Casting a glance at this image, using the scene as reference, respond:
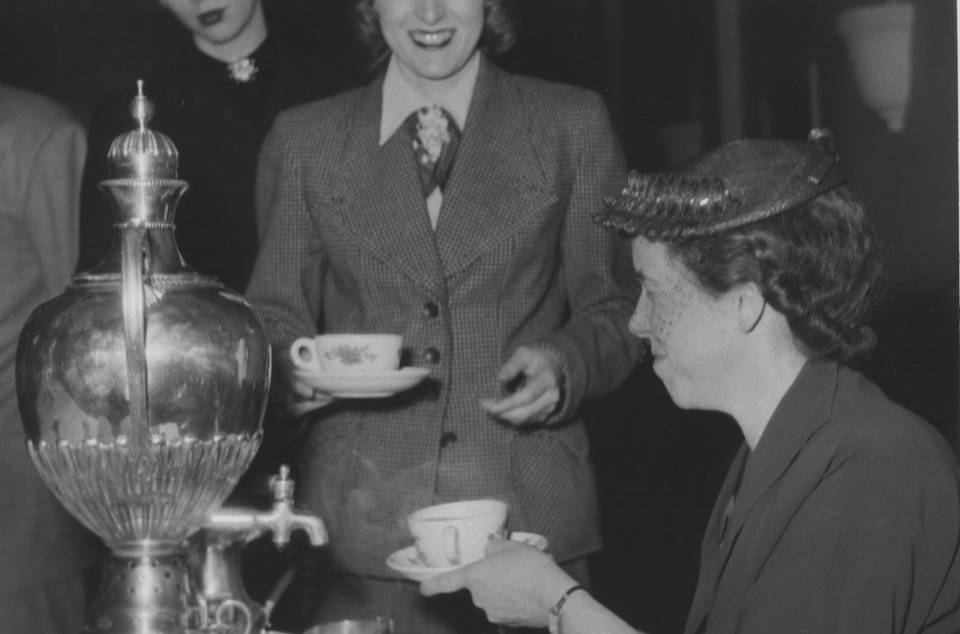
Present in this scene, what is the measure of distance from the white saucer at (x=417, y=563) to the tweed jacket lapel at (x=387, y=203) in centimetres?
56

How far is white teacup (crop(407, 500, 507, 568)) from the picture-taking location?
61.0 inches

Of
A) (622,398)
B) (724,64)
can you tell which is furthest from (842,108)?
(622,398)

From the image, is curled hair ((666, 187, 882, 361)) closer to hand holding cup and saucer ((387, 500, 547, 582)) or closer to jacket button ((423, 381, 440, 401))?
hand holding cup and saucer ((387, 500, 547, 582))

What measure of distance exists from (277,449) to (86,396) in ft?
3.87

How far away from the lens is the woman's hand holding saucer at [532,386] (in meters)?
1.96

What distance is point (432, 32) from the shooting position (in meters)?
2.17

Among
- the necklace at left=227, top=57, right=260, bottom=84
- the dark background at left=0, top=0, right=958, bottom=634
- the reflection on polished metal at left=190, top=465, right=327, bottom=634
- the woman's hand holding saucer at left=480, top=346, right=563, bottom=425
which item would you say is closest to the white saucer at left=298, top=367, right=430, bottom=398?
the woman's hand holding saucer at left=480, top=346, right=563, bottom=425

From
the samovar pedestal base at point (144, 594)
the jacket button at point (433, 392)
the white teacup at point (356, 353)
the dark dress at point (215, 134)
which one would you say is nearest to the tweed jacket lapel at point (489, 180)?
the jacket button at point (433, 392)

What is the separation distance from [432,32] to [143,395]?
3.61 ft

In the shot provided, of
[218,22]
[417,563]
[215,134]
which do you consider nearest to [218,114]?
[215,134]

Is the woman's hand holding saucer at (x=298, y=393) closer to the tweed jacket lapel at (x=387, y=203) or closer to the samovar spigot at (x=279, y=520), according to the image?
the tweed jacket lapel at (x=387, y=203)

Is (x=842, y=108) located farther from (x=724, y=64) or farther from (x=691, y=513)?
(x=691, y=513)

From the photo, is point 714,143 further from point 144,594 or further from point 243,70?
point 144,594

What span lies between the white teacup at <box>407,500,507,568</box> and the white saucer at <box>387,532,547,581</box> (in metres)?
0.02
